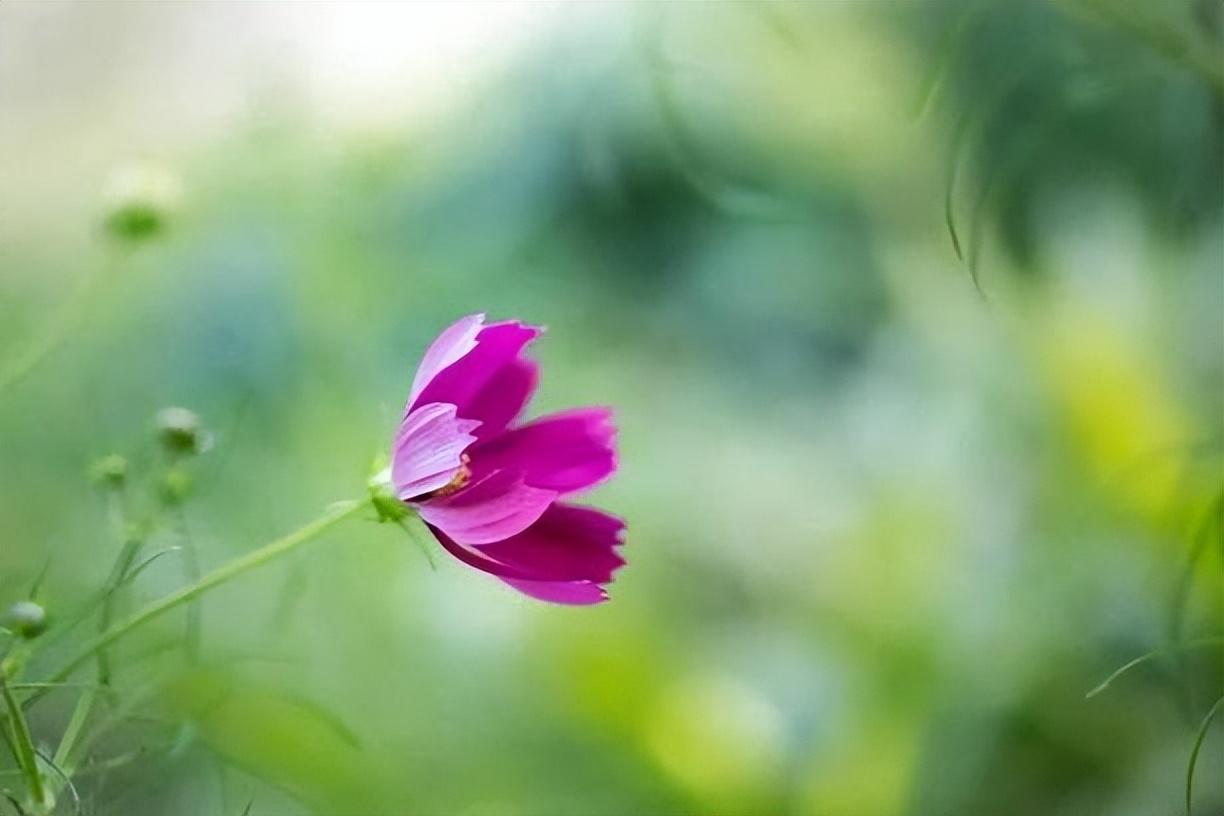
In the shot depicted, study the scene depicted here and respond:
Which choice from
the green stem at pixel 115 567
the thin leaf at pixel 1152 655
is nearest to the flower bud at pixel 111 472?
the green stem at pixel 115 567

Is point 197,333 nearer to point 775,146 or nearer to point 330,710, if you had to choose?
point 330,710

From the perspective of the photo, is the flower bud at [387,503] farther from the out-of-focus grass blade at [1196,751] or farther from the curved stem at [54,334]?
the out-of-focus grass blade at [1196,751]

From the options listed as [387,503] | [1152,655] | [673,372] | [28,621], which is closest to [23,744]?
[28,621]

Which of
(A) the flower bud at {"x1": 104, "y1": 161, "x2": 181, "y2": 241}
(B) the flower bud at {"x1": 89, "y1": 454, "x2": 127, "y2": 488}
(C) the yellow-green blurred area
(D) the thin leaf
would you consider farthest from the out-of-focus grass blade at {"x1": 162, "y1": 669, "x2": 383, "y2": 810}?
(D) the thin leaf

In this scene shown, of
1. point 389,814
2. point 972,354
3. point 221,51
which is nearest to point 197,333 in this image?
point 221,51

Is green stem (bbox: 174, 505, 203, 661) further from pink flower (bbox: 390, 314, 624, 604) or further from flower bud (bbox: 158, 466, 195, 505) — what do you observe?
pink flower (bbox: 390, 314, 624, 604)

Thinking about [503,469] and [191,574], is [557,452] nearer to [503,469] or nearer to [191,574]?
[503,469]
